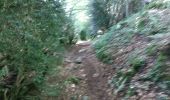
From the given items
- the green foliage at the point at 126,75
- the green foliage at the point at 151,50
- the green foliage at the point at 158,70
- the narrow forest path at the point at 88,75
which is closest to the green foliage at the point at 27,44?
the narrow forest path at the point at 88,75

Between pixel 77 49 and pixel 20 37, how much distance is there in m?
6.80

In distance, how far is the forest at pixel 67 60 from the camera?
21.0 ft

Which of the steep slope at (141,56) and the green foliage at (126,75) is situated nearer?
the steep slope at (141,56)

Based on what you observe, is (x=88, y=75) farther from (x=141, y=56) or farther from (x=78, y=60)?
(x=141, y=56)

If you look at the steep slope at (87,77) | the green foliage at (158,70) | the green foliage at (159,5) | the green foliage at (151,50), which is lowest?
the steep slope at (87,77)

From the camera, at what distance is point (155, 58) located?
8.08 m

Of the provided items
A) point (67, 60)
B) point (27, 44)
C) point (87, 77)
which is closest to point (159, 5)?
point (67, 60)

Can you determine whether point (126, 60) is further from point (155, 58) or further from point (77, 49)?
point (77, 49)

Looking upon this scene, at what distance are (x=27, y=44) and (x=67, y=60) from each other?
15.1 feet

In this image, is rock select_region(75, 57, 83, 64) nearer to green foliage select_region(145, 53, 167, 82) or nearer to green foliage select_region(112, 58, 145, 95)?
green foliage select_region(112, 58, 145, 95)

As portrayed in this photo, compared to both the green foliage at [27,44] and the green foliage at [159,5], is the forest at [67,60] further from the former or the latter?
the green foliage at [159,5]

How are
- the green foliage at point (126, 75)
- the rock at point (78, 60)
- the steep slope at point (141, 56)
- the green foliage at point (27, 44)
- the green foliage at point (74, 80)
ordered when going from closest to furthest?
the green foliage at point (27, 44) → the steep slope at point (141, 56) → the green foliage at point (126, 75) → the green foliage at point (74, 80) → the rock at point (78, 60)

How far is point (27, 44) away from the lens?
6.39 meters

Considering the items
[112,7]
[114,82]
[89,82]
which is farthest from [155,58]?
[112,7]
